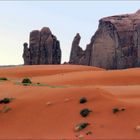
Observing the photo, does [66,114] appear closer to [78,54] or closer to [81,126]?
[81,126]

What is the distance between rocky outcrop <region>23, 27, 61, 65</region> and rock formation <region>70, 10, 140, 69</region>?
13.2ft

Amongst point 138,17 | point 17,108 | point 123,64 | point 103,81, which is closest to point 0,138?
point 17,108

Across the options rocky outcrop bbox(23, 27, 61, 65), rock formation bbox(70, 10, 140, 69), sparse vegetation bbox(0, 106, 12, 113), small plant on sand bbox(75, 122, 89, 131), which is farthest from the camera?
rocky outcrop bbox(23, 27, 61, 65)

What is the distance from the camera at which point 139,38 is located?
9106cm

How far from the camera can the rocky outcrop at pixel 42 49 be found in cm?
9600

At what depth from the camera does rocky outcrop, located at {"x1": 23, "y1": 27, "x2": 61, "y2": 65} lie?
9600 cm

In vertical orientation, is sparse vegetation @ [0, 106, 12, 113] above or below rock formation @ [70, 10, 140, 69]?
below

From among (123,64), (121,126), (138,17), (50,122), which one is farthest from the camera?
(138,17)

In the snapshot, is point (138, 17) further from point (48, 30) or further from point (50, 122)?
point (50, 122)

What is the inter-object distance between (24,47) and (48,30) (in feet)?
19.9

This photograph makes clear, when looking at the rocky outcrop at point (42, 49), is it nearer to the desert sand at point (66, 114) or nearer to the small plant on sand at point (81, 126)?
the desert sand at point (66, 114)

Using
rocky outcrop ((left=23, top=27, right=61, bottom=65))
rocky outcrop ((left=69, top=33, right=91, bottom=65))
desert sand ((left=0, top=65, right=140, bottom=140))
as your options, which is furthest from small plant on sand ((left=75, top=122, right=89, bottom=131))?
rocky outcrop ((left=69, top=33, right=91, bottom=65))

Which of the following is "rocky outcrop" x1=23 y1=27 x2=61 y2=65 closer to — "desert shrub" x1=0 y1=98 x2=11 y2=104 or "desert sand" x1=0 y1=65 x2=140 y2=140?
"desert sand" x1=0 y1=65 x2=140 y2=140

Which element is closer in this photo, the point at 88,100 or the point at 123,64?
the point at 88,100
